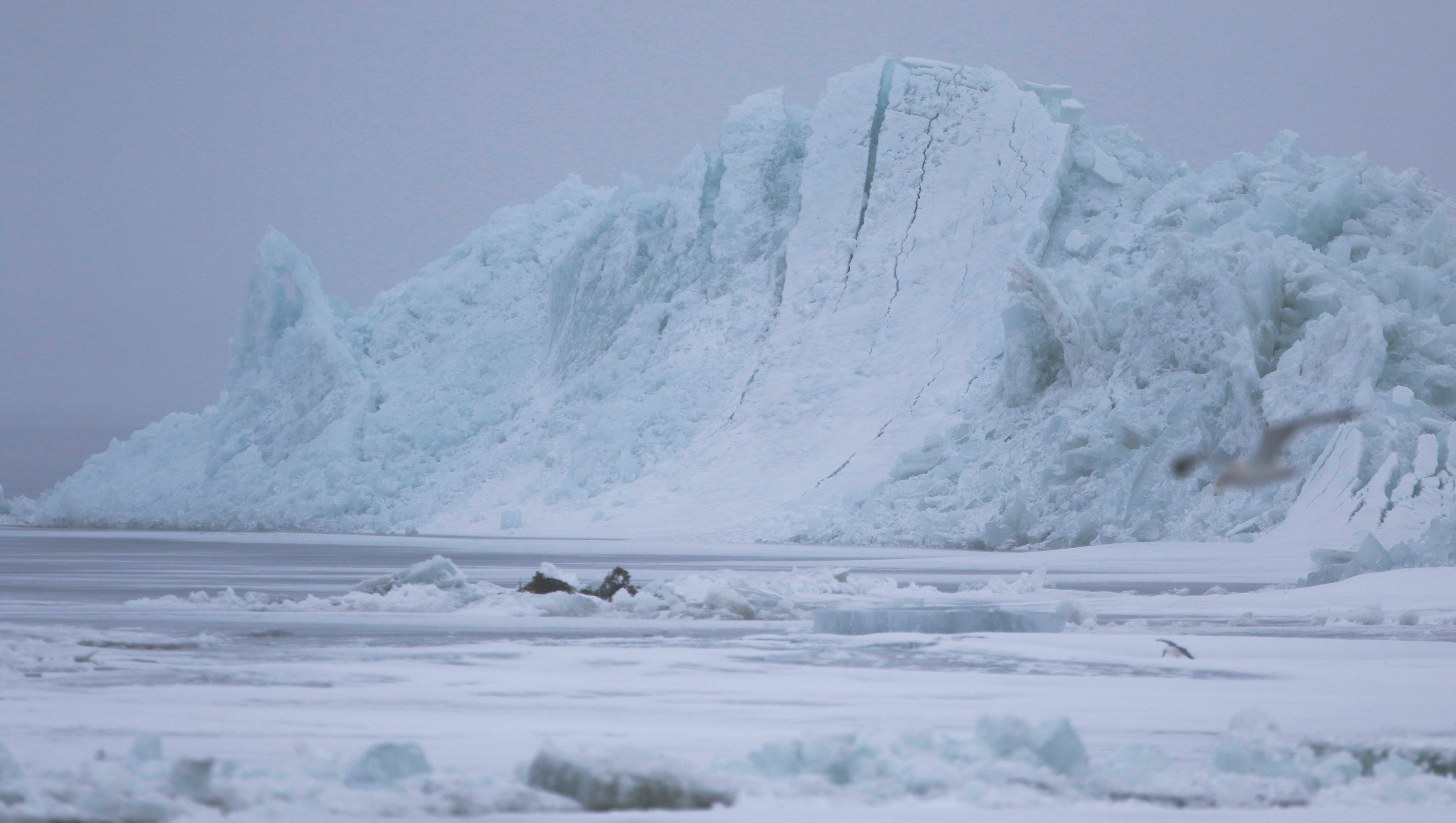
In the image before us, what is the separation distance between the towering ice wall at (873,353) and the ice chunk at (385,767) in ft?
55.8

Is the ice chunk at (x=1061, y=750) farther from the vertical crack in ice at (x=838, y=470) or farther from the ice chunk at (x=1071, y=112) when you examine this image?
the ice chunk at (x=1071, y=112)

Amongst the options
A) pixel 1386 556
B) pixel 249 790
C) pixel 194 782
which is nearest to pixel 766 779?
pixel 249 790

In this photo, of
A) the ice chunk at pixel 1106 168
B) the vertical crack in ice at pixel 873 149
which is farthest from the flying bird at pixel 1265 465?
the vertical crack in ice at pixel 873 149

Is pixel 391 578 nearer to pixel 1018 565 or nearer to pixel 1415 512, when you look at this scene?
pixel 1018 565

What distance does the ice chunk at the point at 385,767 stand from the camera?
Answer: 428cm

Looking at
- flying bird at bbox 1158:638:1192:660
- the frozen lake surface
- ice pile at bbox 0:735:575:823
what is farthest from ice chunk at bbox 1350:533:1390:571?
ice pile at bbox 0:735:575:823

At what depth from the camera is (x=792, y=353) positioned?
3553cm

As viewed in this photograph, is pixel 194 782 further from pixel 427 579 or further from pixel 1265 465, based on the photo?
pixel 427 579

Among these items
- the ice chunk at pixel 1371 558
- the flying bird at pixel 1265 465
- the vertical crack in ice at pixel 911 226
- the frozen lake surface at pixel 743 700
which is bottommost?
the frozen lake surface at pixel 743 700

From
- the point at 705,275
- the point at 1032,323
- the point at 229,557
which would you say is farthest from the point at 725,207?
the point at 229,557

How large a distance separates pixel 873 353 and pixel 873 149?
5.37 metres

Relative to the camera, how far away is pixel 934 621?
970 cm

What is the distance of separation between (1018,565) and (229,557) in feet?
32.6

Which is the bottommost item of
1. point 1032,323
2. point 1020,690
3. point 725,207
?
point 1020,690
